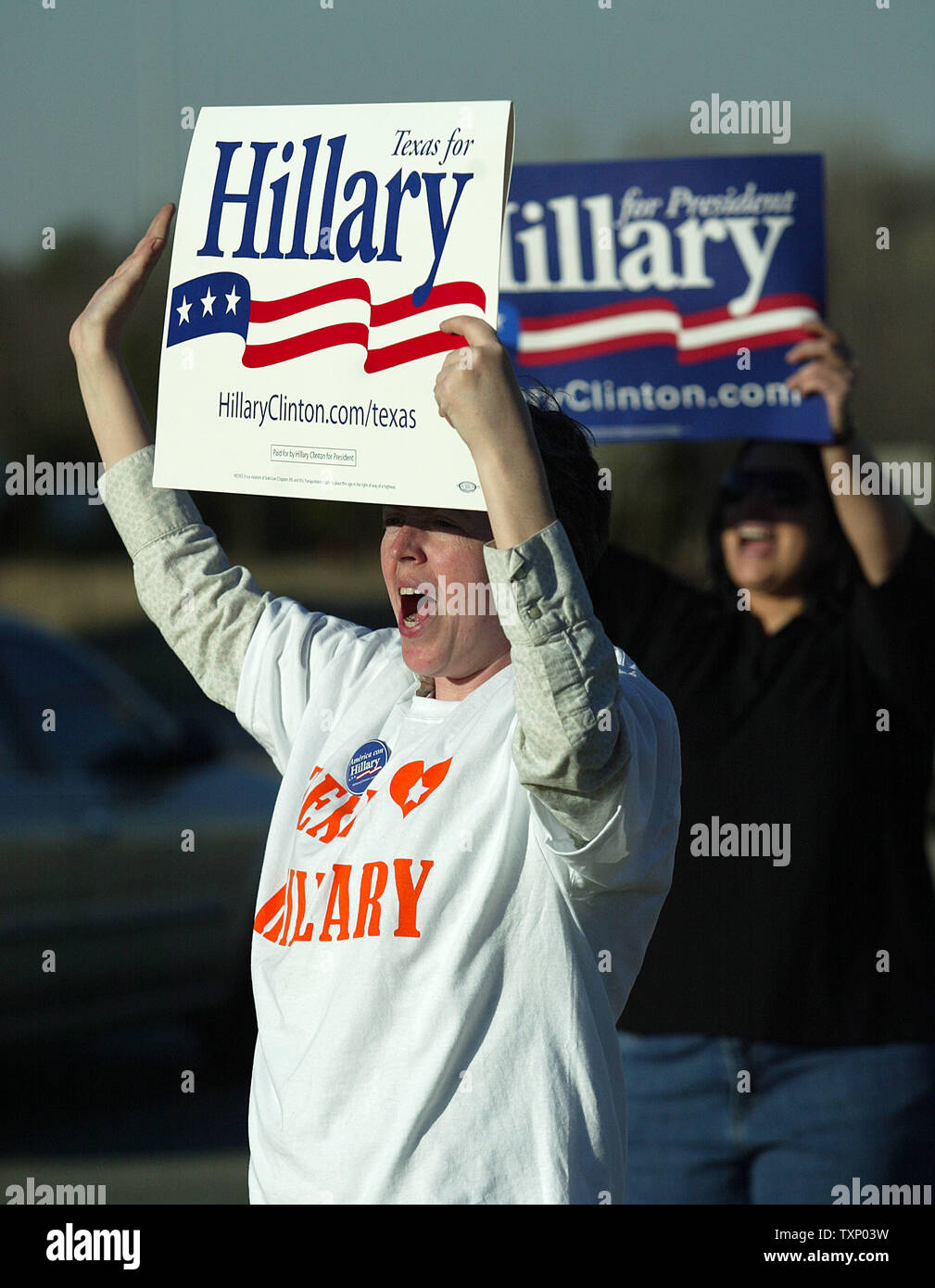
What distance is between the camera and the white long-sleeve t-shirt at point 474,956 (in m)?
1.65

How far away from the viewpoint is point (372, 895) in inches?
69.8

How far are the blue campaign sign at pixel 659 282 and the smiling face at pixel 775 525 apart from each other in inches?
5.2

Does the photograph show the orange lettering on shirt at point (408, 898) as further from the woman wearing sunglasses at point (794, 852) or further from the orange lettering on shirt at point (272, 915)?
the woman wearing sunglasses at point (794, 852)

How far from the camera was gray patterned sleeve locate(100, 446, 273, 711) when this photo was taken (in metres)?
2.19

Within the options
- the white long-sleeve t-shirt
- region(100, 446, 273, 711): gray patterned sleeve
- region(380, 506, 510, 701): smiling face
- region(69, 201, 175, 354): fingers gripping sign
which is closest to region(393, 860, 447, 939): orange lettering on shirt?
the white long-sleeve t-shirt

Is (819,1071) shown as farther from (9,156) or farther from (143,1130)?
(9,156)

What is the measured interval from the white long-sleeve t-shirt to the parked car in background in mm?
2387

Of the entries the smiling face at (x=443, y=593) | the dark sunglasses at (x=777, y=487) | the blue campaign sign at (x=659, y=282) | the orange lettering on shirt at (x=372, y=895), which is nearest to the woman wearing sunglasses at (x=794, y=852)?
the dark sunglasses at (x=777, y=487)

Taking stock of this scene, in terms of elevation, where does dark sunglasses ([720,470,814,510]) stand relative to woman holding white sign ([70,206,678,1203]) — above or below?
above

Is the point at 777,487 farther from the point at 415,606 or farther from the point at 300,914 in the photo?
the point at 300,914

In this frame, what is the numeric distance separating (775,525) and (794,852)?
649 millimetres

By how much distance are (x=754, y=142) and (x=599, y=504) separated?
192 centimetres

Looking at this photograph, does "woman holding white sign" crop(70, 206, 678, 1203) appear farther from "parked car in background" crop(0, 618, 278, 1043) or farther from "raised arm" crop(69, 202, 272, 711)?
"parked car in background" crop(0, 618, 278, 1043)

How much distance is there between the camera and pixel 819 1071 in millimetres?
2836
